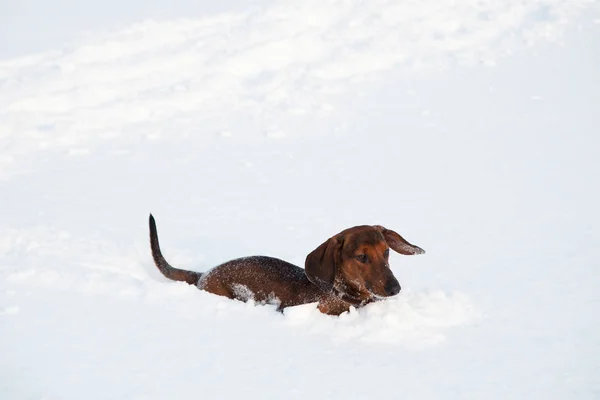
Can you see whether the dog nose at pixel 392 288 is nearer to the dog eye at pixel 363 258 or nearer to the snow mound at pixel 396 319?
the snow mound at pixel 396 319

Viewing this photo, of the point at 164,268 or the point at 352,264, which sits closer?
the point at 352,264

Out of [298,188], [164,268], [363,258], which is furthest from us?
[298,188]

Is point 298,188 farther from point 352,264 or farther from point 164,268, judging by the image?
point 352,264

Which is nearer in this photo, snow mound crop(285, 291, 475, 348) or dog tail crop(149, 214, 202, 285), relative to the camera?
snow mound crop(285, 291, 475, 348)

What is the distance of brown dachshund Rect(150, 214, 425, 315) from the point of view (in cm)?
392

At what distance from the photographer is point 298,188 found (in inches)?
250

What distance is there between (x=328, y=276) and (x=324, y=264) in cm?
7

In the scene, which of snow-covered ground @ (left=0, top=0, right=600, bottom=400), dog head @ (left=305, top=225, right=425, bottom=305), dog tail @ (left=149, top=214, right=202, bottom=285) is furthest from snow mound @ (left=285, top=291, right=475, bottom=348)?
dog tail @ (left=149, top=214, right=202, bottom=285)

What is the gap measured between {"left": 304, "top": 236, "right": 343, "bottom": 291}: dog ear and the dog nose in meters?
0.33

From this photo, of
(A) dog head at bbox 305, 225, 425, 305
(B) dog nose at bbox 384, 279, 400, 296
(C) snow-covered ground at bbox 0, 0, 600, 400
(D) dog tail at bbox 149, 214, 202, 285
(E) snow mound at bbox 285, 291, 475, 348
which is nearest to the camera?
(C) snow-covered ground at bbox 0, 0, 600, 400

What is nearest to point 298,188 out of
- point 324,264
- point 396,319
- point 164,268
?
point 164,268

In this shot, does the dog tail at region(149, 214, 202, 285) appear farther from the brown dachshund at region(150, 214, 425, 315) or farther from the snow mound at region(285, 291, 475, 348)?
the snow mound at region(285, 291, 475, 348)

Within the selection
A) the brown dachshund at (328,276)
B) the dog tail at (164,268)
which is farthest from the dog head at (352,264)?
the dog tail at (164,268)

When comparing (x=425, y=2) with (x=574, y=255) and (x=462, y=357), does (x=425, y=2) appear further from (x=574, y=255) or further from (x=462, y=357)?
(x=462, y=357)
